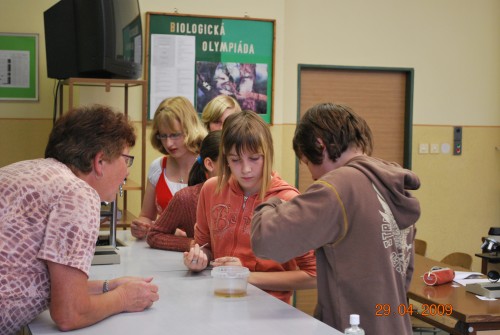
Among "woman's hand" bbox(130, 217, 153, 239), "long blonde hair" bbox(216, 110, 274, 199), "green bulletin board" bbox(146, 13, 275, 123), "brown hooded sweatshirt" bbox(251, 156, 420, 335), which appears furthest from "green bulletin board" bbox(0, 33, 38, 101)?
"brown hooded sweatshirt" bbox(251, 156, 420, 335)

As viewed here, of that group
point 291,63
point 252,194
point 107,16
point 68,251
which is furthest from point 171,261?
point 291,63

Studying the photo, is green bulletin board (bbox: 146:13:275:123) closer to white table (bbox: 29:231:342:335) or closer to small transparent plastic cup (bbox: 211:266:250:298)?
white table (bbox: 29:231:342:335)

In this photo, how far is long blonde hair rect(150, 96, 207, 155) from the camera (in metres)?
3.73

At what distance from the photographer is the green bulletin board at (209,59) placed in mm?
5402

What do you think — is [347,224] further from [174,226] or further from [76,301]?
[174,226]

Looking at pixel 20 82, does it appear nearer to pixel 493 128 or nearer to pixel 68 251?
pixel 68 251

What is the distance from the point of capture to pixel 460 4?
644 cm

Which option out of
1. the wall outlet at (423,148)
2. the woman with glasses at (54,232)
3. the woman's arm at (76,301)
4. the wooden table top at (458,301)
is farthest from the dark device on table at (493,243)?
the wall outlet at (423,148)

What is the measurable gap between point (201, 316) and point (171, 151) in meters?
1.79

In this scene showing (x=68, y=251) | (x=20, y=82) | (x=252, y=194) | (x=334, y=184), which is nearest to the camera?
(x=68, y=251)

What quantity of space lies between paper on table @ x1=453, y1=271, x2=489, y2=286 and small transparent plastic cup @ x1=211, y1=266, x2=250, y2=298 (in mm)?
1607

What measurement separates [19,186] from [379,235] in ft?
3.29

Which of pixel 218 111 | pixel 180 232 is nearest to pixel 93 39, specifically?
pixel 218 111

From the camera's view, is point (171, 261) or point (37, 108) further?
point (37, 108)
